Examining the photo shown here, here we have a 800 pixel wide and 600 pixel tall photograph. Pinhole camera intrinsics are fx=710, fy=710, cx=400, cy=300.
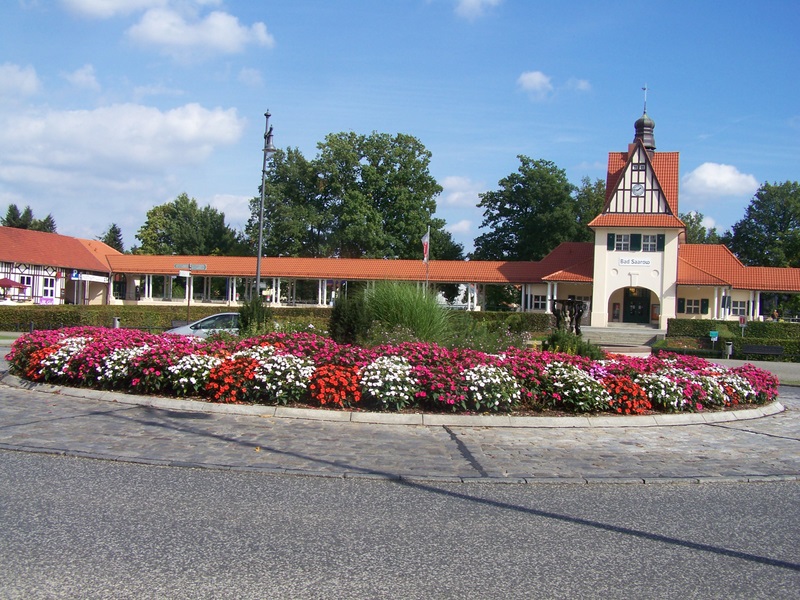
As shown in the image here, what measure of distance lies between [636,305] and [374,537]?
47105mm

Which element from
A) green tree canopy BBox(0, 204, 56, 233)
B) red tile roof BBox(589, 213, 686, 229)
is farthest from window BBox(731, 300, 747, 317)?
green tree canopy BBox(0, 204, 56, 233)

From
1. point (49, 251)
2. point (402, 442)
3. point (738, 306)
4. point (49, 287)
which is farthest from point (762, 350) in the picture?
point (49, 251)

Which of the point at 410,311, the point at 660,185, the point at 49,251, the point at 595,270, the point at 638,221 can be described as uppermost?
the point at 660,185

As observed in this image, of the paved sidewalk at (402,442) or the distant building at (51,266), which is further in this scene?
the distant building at (51,266)

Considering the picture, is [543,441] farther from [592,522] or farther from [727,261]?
[727,261]

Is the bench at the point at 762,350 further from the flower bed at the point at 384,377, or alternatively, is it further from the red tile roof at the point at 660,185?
the flower bed at the point at 384,377

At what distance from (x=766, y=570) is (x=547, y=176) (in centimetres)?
5953

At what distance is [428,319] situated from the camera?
48.0 ft

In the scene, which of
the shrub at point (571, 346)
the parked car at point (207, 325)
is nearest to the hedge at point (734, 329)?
the shrub at point (571, 346)

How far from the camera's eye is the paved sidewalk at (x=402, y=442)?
7336 mm

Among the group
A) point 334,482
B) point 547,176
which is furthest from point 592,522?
point 547,176

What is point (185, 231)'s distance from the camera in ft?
250

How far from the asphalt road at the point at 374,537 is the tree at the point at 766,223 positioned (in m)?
72.6

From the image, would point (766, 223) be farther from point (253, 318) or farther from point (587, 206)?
point (253, 318)
